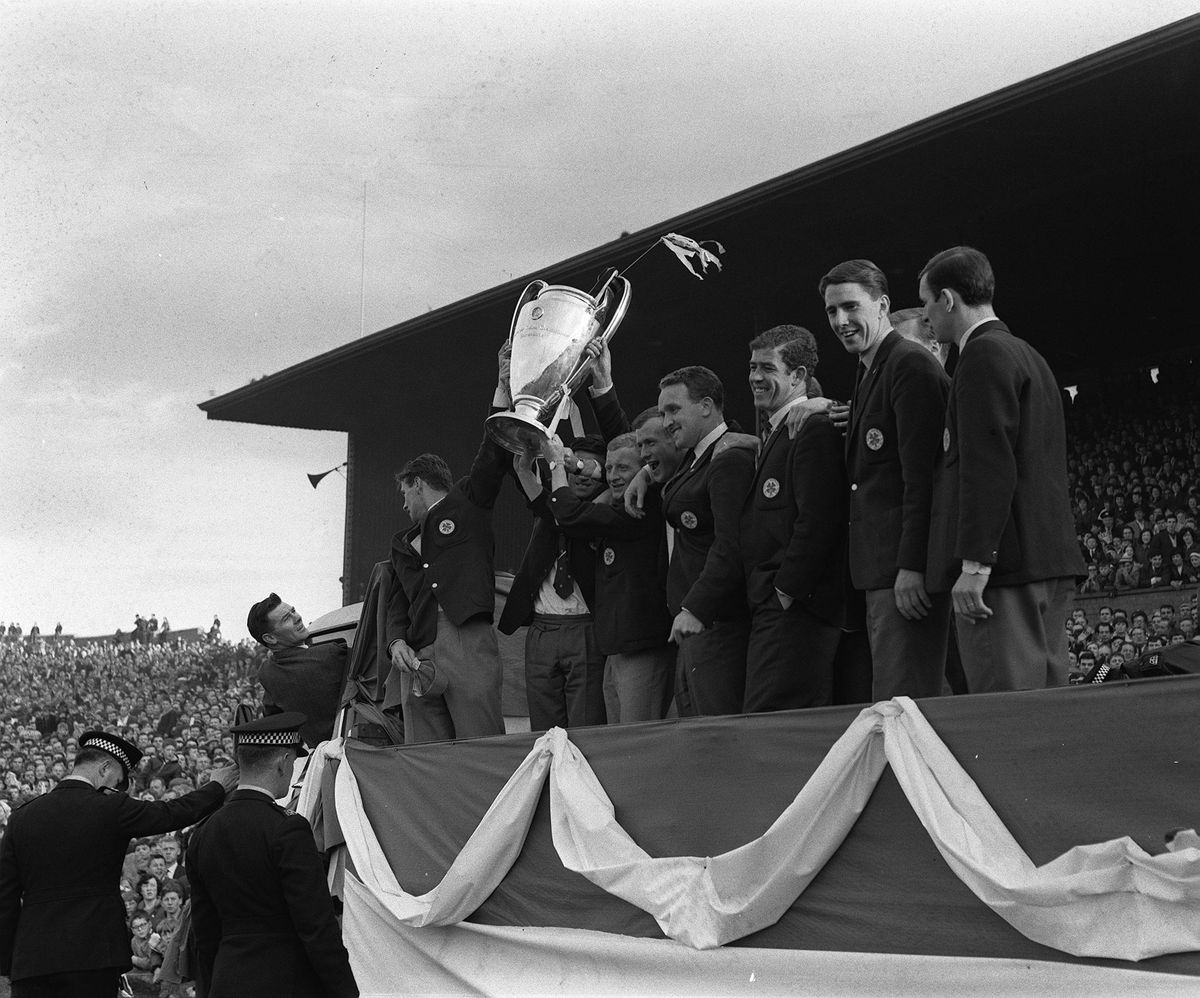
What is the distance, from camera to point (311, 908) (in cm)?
469

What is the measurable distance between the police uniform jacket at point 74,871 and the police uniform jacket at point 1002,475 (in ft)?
10.5

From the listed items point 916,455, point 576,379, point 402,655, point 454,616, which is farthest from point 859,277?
point 402,655

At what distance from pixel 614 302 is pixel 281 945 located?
350 cm

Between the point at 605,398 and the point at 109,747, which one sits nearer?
the point at 109,747

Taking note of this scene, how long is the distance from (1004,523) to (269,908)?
2.61 m

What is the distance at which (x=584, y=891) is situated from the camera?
5023 mm

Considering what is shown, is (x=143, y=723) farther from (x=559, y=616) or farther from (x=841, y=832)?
(x=841, y=832)

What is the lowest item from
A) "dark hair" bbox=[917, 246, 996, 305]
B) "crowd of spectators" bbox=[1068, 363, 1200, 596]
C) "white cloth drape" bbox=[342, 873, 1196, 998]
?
"white cloth drape" bbox=[342, 873, 1196, 998]

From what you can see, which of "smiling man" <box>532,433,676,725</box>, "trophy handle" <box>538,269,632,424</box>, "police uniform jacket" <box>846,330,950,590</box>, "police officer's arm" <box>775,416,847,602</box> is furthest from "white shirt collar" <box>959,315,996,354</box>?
"trophy handle" <box>538,269,632,424</box>

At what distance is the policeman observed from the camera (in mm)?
4672

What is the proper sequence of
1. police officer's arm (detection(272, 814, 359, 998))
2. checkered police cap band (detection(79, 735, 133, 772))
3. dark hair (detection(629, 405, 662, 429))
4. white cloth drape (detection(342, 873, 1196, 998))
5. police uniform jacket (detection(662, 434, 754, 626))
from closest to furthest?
1. white cloth drape (detection(342, 873, 1196, 998))
2. police officer's arm (detection(272, 814, 359, 998))
3. police uniform jacket (detection(662, 434, 754, 626))
4. dark hair (detection(629, 405, 662, 429))
5. checkered police cap band (detection(79, 735, 133, 772))

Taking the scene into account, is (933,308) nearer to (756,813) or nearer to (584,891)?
(756,813)

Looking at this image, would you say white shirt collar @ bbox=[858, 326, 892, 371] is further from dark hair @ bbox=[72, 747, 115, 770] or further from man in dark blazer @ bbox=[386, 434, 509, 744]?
dark hair @ bbox=[72, 747, 115, 770]

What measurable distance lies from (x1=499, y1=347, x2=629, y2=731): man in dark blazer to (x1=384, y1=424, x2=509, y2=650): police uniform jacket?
0.92 ft
